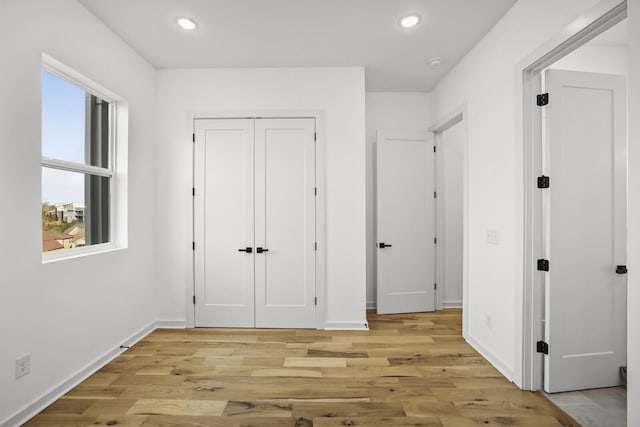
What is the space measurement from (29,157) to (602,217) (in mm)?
3750

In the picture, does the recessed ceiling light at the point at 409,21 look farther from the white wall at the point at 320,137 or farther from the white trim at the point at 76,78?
the white trim at the point at 76,78

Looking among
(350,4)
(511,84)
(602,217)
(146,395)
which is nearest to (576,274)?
(602,217)

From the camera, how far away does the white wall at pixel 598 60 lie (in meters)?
2.58

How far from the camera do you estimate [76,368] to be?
7.66 ft

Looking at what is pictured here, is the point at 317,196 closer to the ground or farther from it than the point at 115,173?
closer to the ground

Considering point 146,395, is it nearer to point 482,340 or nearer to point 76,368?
point 76,368

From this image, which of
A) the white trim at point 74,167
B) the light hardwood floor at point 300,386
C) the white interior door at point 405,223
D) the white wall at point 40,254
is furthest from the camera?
the white interior door at point 405,223

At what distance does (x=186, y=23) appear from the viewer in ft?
8.59

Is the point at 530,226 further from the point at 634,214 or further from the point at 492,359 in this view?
the point at 492,359

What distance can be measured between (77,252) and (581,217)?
3.69m

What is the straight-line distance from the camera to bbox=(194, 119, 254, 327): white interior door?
136 inches

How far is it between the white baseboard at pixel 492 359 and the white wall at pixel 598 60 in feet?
7.96

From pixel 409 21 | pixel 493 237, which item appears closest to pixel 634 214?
pixel 493 237

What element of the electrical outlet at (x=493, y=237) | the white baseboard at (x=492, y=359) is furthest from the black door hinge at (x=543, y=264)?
the white baseboard at (x=492, y=359)
